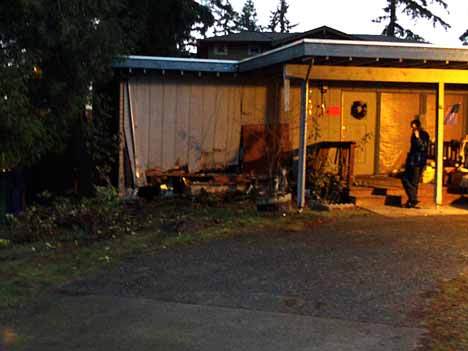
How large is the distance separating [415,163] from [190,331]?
26.0 feet

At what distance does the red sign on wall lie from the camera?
1550 centimetres

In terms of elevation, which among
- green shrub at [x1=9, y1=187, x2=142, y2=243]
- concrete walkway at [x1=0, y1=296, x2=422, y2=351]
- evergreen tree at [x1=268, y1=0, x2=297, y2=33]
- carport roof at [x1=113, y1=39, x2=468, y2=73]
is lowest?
concrete walkway at [x1=0, y1=296, x2=422, y2=351]

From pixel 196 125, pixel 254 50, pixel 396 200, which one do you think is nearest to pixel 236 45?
pixel 254 50

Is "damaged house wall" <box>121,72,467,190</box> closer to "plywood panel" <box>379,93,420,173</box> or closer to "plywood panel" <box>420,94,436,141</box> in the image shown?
"plywood panel" <box>379,93,420,173</box>

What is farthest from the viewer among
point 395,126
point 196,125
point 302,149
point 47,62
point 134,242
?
point 395,126

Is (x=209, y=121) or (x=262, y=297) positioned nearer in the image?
(x=262, y=297)

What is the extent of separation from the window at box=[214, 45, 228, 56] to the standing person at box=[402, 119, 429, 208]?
21962mm

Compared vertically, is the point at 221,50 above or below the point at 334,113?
above

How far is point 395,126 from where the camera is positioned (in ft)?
53.1

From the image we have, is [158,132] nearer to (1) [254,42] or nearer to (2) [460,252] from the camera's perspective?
(2) [460,252]

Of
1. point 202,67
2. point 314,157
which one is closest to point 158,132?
point 202,67

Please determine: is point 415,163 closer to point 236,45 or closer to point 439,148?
point 439,148

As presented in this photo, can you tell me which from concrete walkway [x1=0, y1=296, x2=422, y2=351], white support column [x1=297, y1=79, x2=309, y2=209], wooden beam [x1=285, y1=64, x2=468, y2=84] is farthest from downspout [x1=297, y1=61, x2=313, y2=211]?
concrete walkway [x1=0, y1=296, x2=422, y2=351]

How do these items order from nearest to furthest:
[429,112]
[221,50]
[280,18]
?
[429,112]
[221,50]
[280,18]
